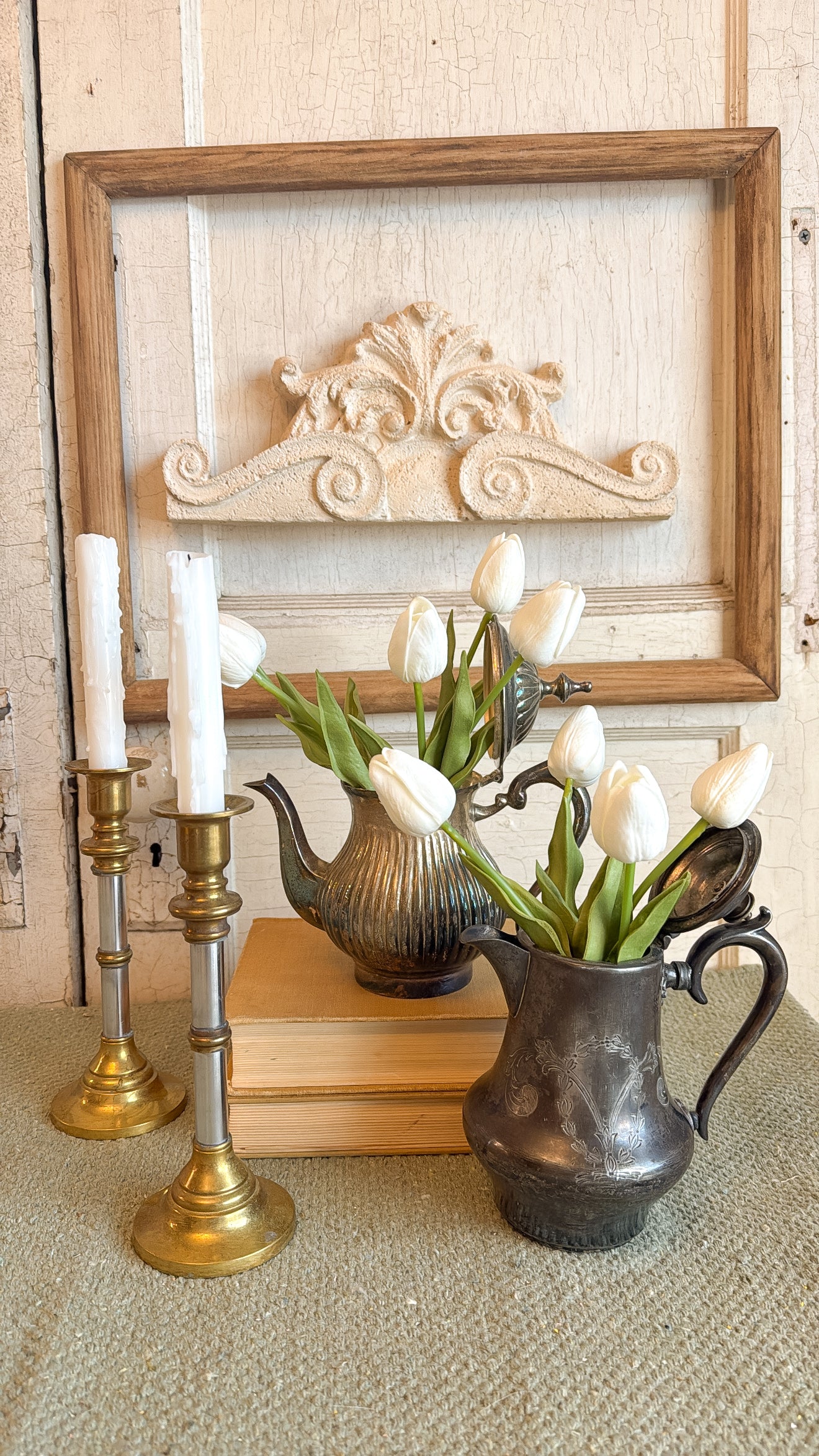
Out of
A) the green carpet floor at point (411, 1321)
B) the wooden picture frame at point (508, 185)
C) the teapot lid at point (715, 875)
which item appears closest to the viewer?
the green carpet floor at point (411, 1321)

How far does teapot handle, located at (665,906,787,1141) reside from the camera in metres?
0.52

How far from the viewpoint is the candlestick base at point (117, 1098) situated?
0.67 metres

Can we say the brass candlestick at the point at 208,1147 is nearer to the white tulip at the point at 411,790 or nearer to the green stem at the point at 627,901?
the white tulip at the point at 411,790

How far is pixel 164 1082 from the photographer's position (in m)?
0.73

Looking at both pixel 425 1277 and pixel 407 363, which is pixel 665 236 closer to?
pixel 407 363

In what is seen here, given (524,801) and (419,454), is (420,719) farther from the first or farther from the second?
(419,454)

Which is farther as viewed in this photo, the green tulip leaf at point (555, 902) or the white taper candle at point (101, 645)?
the white taper candle at point (101, 645)

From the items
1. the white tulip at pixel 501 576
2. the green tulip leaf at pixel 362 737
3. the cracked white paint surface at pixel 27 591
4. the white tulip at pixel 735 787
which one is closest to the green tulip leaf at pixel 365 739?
the green tulip leaf at pixel 362 737

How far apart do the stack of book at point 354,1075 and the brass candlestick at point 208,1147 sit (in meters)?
0.08

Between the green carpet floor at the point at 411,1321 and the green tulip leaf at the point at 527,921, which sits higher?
the green tulip leaf at the point at 527,921

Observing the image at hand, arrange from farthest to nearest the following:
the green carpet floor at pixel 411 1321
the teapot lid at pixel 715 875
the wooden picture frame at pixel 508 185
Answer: the wooden picture frame at pixel 508 185 < the teapot lid at pixel 715 875 < the green carpet floor at pixel 411 1321

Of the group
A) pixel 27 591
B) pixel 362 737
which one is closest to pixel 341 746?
pixel 362 737

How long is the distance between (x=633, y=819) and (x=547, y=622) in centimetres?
16

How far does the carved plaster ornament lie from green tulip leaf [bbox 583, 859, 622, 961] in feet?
1.37
